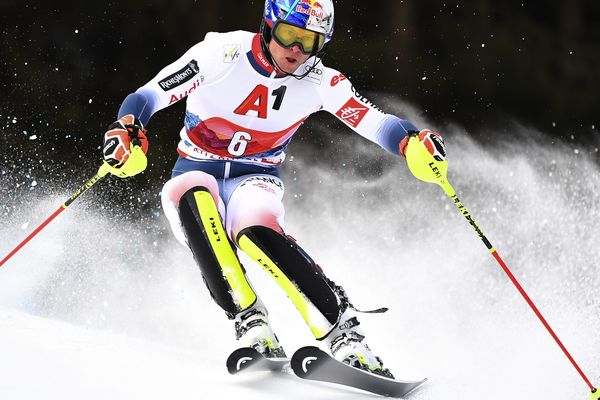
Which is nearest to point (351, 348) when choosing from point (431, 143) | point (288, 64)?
point (431, 143)

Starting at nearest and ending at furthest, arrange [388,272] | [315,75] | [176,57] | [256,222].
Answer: [256,222]
[315,75]
[388,272]
[176,57]

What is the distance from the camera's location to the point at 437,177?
2340 mm

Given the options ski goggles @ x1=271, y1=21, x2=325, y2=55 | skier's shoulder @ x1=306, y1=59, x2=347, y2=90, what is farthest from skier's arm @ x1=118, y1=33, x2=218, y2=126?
skier's shoulder @ x1=306, y1=59, x2=347, y2=90

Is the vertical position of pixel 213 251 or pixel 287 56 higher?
pixel 287 56

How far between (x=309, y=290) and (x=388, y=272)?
1961mm

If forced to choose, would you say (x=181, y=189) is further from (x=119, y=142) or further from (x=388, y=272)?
(x=388, y=272)

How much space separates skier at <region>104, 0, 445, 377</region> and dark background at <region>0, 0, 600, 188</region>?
7.78ft

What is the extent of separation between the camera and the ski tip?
220 centimetres

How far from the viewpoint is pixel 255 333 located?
95.4 inches

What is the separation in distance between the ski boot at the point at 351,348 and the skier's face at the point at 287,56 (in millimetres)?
768

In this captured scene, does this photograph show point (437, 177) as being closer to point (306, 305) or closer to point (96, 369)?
point (306, 305)

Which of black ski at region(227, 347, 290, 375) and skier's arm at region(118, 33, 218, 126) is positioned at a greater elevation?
skier's arm at region(118, 33, 218, 126)

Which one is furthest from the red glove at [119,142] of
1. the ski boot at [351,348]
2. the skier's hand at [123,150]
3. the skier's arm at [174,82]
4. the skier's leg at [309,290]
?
the ski boot at [351,348]

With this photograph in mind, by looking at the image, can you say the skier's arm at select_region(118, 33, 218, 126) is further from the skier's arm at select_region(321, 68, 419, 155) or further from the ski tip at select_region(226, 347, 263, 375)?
the ski tip at select_region(226, 347, 263, 375)
